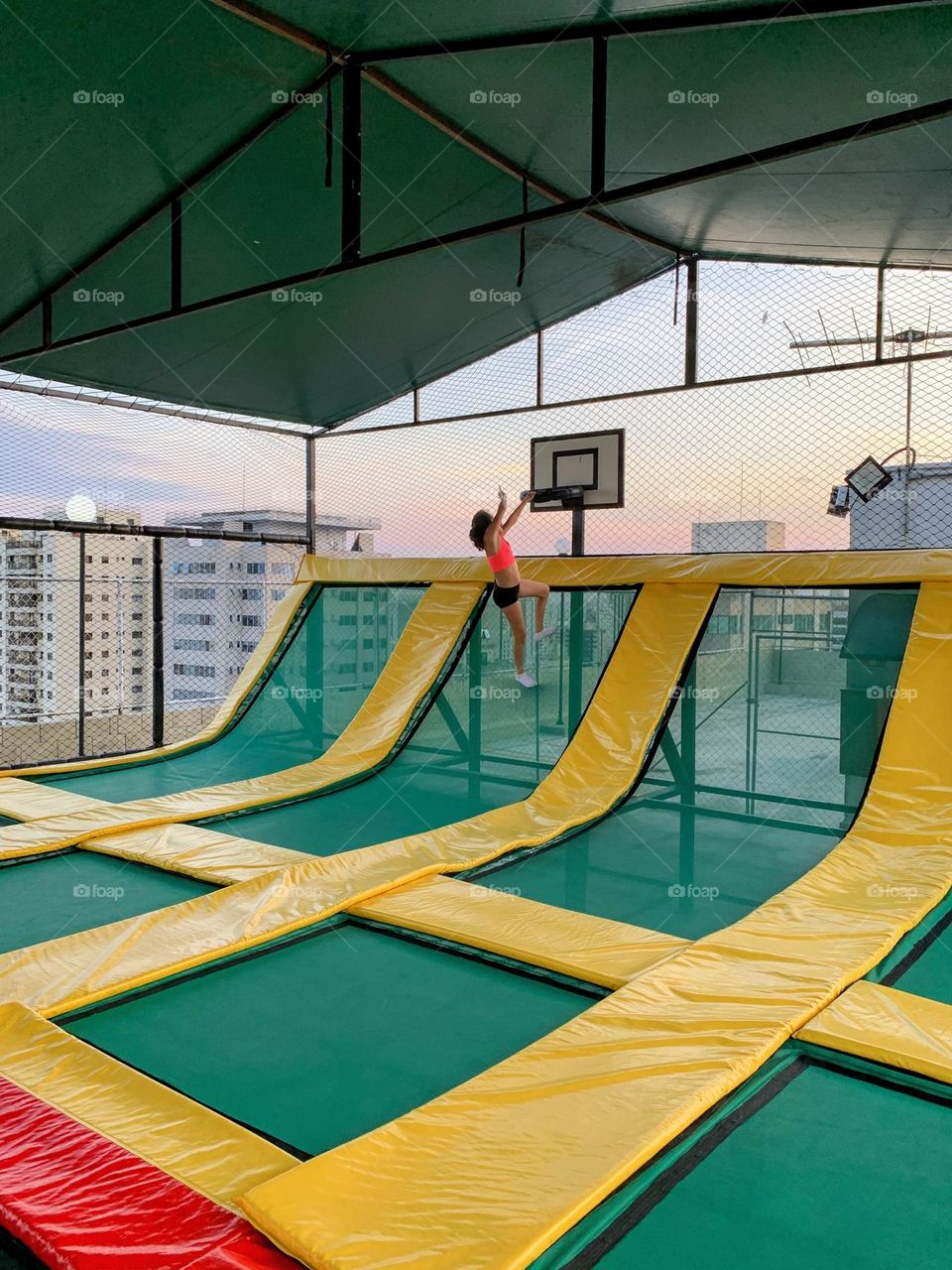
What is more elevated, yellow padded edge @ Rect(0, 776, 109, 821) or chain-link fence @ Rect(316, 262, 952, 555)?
chain-link fence @ Rect(316, 262, 952, 555)

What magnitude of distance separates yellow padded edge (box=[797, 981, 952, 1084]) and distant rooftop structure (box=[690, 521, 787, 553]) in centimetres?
321

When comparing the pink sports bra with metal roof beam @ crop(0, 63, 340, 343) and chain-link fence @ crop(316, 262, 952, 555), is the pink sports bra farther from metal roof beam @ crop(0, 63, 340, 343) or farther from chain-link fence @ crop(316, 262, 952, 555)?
metal roof beam @ crop(0, 63, 340, 343)

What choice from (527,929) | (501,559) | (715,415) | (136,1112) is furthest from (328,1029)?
(715,415)

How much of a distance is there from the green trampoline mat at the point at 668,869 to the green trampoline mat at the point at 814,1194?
102cm

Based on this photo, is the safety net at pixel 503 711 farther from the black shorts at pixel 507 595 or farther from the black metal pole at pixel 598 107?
the black metal pole at pixel 598 107

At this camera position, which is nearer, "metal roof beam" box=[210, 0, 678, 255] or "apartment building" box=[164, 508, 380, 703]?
"metal roof beam" box=[210, 0, 678, 255]

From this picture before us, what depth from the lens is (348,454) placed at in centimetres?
745

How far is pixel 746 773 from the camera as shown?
4.77 m

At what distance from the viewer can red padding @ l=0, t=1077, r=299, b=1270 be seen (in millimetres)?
1384

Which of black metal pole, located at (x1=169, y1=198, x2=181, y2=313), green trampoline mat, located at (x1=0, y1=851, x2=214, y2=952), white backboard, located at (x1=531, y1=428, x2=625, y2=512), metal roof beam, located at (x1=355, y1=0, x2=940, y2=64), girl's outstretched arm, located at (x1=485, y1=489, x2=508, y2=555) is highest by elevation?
metal roof beam, located at (x1=355, y1=0, x2=940, y2=64)

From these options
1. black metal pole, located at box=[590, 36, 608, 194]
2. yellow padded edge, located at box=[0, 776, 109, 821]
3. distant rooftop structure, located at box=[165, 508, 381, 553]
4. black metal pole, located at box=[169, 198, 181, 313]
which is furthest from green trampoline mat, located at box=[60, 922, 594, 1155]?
distant rooftop structure, located at box=[165, 508, 381, 553]

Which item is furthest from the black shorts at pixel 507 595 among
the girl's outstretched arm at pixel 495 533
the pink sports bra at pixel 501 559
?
the girl's outstretched arm at pixel 495 533

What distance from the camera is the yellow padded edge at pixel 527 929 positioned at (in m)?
2.53

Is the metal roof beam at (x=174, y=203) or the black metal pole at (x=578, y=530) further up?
the metal roof beam at (x=174, y=203)
